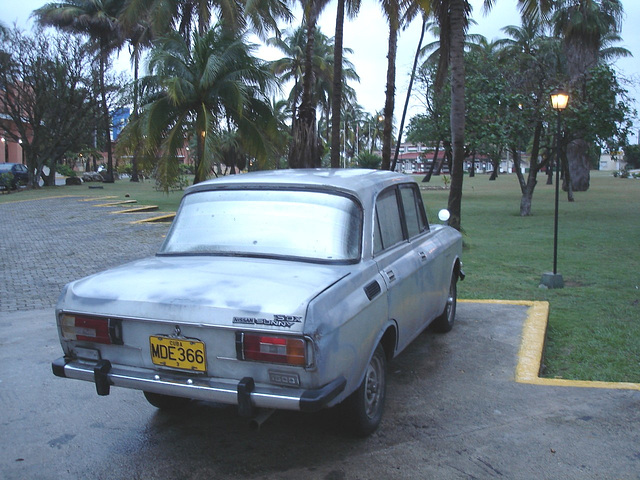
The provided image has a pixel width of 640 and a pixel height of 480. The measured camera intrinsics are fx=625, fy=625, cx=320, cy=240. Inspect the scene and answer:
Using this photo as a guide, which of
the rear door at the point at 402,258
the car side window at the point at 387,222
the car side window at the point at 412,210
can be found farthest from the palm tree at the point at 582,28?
the car side window at the point at 387,222

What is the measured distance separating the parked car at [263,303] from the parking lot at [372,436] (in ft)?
1.00

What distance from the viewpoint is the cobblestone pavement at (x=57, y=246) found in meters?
8.88

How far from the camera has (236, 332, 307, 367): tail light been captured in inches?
127

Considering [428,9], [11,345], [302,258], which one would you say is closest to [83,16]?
[428,9]

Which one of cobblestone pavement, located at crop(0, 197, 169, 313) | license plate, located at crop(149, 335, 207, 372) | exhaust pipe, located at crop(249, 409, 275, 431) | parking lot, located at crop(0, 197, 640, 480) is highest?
license plate, located at crop(149, 335, 207, 372)

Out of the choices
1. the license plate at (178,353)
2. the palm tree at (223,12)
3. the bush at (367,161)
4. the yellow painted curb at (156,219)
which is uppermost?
the palm tree at (223,12)

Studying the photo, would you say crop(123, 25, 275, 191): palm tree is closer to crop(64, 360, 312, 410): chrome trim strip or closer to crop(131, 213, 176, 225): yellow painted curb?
crop(131, 213, 176, 225): yellow painted curb

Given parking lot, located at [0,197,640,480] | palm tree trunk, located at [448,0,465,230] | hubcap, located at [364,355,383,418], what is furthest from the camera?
palm tree trunk, located at [448,0,465,230]

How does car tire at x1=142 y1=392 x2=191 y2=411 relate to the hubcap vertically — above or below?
below

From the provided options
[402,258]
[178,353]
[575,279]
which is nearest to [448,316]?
[402,258]

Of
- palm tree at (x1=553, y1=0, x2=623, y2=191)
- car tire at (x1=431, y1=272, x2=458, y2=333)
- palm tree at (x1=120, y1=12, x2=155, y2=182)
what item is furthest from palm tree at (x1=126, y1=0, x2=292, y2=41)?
car tire at (x1=431, y1=272, x2=458, y2=333)

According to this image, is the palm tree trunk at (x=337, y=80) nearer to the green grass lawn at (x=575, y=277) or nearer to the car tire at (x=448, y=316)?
the green grass lawn at (x=575, y=277)

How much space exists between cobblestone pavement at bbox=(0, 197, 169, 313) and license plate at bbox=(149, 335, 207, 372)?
4.92 meters

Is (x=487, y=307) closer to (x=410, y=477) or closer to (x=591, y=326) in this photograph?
(x=591, y=326)
